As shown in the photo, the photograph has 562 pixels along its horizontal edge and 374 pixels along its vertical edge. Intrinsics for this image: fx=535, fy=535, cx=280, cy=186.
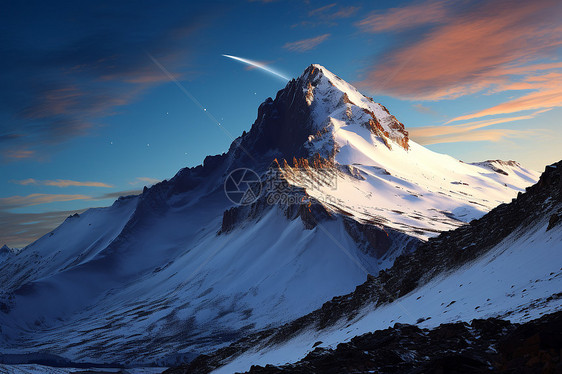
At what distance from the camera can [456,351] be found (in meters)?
22.6

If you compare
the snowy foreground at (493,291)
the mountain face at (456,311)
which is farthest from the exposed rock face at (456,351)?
the snowy foreground at (493,291)

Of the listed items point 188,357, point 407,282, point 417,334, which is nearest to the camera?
point 417,334

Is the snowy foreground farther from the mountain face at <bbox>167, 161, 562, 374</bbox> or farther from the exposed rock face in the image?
the exposed rock face

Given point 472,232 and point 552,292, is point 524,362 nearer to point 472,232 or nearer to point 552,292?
point 552,292

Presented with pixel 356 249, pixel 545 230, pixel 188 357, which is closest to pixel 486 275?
pixel 545 230

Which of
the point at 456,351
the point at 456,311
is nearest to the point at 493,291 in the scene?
the point at 456,311

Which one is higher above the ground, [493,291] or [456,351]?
[456,351]

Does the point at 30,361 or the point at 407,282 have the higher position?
the point at 30,361

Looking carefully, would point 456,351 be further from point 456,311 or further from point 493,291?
point 493,291

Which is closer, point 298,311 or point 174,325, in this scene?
point 298,311

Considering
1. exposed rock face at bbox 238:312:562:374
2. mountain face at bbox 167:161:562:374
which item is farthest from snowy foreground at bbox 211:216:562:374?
exposed rock face at bbox 238:312:562:374

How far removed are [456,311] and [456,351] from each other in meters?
10.6

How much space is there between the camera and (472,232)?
57344 mm

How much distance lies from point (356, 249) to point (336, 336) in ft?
472
